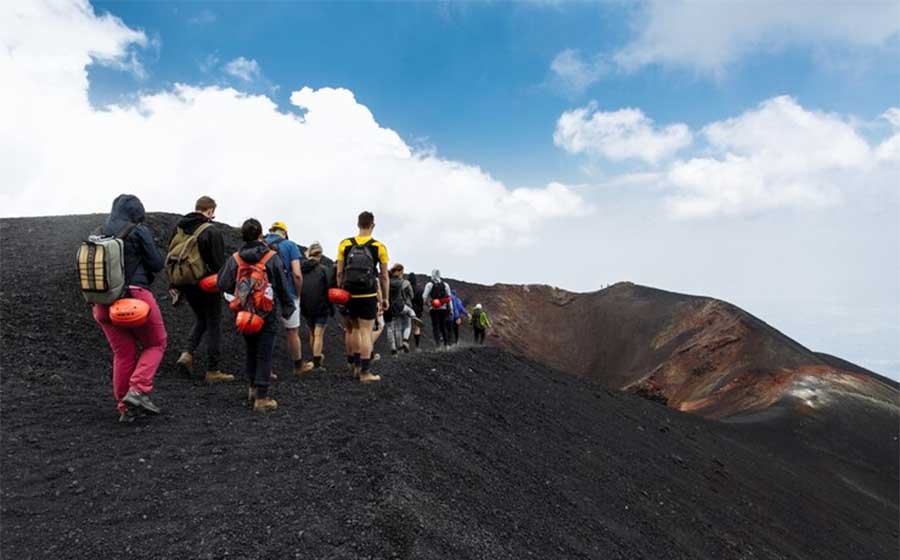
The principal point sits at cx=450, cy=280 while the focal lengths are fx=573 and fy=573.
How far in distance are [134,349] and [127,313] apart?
50 centimetres

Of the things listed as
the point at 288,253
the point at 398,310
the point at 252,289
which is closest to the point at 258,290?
the point at 252,289

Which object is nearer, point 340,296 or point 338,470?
point 338,470

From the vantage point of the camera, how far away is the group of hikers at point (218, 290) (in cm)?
581

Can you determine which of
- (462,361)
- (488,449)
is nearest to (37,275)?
(462,361)

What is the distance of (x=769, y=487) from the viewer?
13.6 metres

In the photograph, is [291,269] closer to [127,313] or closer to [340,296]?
[340,296]

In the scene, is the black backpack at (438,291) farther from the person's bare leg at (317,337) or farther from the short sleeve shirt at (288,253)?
the short sleeve shirt at (288,253)

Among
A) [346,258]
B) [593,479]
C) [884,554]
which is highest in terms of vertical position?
[346,258]

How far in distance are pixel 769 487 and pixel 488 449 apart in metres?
10.4

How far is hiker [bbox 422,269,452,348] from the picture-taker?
44.5 feet

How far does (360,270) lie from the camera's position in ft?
24.1

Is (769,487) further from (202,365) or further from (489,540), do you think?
(202,365)

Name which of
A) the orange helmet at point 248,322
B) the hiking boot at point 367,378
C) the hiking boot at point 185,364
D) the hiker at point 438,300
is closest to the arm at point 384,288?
the hiking boot at point 367,378

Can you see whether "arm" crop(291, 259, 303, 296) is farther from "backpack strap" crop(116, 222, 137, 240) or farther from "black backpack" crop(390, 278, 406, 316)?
"black backpack" crop(390, 278, 406, 316)
